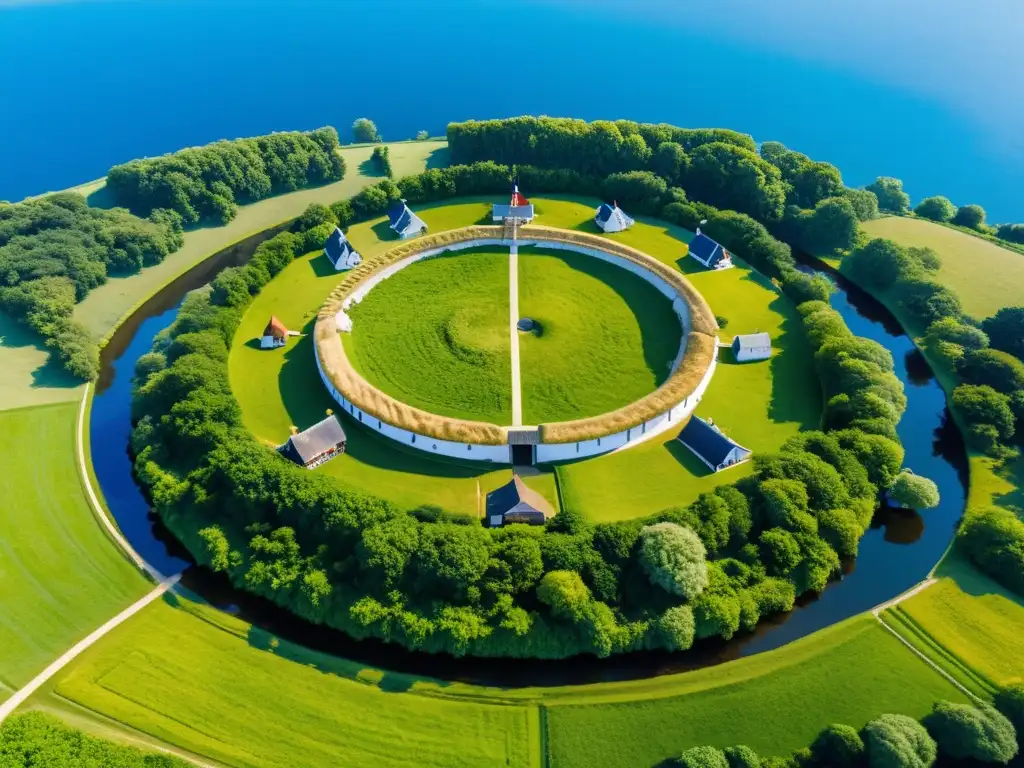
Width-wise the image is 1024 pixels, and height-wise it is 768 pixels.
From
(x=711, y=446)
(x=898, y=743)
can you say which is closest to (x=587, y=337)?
(x=711, y=446)

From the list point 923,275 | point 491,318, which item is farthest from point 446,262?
point 923,275

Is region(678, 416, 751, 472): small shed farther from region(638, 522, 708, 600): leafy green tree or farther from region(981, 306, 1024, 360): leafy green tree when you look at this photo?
region(981, 306, 1024, 360): leafy green tree

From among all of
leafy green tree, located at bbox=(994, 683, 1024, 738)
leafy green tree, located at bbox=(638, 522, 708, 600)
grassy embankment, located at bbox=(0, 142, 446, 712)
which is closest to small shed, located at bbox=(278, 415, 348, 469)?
grassy embankment, located at bbox=(0, 142, 446, 712)

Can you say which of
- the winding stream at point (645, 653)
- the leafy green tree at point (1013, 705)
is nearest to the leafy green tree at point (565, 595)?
the winding stream at point (645, 653)

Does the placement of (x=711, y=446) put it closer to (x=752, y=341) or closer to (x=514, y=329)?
(x=752, y=341)

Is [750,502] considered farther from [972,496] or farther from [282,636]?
[282,636]

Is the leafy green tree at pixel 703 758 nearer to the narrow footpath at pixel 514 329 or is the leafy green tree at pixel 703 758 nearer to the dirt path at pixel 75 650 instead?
the narrow footpath at pixel 514 329
